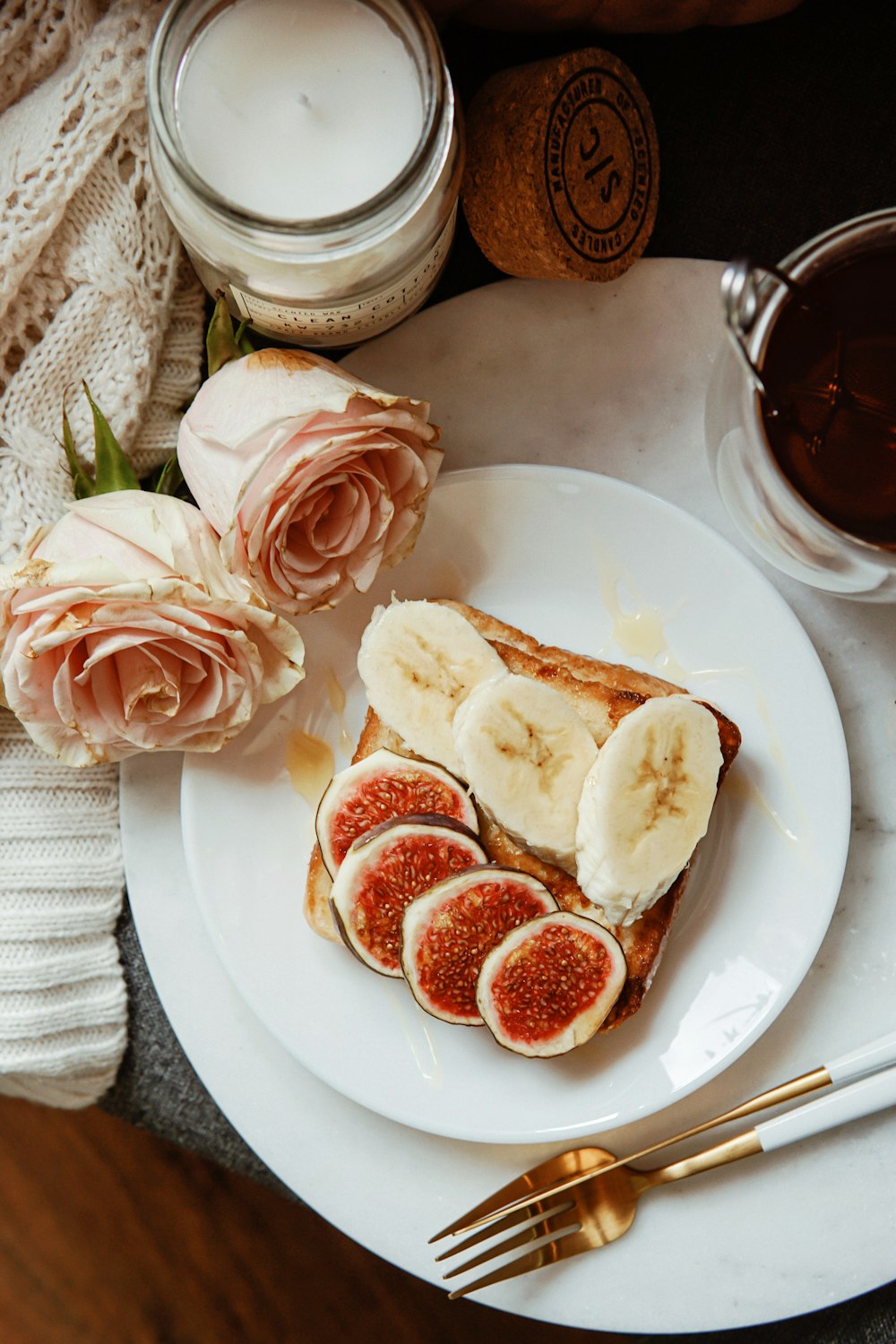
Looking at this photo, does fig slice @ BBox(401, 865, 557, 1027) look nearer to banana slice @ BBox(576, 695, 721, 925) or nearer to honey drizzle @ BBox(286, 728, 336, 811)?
banana slice @ BBox(576, 695, 721, 925)

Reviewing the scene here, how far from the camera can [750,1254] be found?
4.32ft

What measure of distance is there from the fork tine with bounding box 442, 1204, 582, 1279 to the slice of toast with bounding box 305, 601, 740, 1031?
0.26 m

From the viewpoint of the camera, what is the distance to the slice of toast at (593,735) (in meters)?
1.22

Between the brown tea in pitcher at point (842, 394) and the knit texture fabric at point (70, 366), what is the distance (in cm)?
68

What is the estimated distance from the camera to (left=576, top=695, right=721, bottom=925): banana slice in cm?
115

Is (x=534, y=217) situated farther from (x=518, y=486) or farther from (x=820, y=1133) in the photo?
(x=820, y=1133)

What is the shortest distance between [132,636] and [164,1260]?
4.92 ft

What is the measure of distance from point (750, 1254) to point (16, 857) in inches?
39.3

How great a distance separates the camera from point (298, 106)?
1.03 meters

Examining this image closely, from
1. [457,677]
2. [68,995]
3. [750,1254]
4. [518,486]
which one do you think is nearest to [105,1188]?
[68,995]

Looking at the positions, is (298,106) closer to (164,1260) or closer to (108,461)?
(108,461)

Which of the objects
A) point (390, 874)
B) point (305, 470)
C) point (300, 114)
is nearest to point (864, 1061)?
point (390, 874)

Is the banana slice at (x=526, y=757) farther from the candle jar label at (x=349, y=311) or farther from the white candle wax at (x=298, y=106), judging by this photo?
the white candle wax at (x=298, y=106)

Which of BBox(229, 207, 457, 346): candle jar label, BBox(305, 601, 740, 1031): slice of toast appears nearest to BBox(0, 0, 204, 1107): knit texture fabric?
BBox(229, 207, 457, 346): candle jar label
